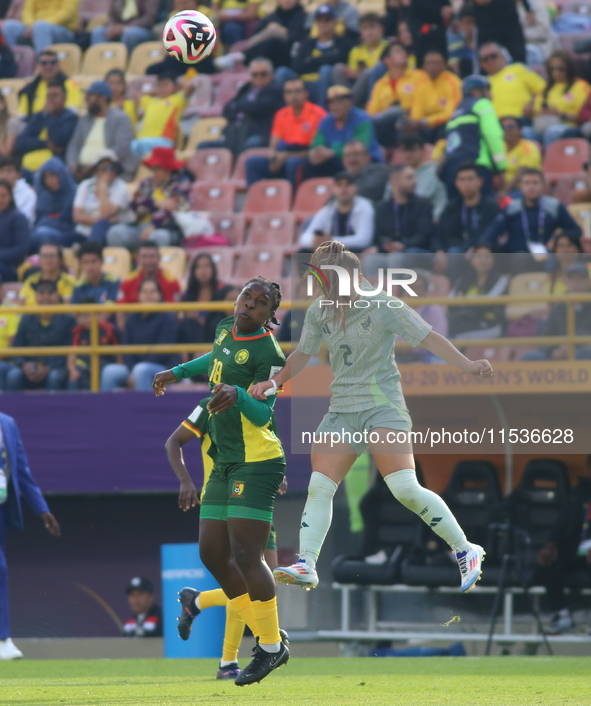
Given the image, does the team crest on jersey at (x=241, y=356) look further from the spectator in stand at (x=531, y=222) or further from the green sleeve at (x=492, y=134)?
the green sleeve at (x=492, y=134)

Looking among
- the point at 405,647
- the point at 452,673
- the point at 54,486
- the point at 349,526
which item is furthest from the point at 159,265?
the point at 452,673

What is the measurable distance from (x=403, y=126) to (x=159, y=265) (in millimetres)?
3863

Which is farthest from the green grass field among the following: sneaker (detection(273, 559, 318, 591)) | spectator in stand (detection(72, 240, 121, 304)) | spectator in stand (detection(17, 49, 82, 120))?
spectator in stand (detection(17, 49, 82, 120))

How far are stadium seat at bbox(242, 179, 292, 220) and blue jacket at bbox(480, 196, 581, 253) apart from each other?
3464mm

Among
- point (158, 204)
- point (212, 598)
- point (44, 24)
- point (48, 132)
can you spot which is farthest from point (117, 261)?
point (212, 598)

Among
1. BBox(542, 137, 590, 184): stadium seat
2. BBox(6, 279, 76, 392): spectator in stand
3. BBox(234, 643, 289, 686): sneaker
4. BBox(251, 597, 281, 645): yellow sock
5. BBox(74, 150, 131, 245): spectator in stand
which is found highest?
BBox(542, 137, 590, 184): stadium seat

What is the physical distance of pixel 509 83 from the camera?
14.3 meters

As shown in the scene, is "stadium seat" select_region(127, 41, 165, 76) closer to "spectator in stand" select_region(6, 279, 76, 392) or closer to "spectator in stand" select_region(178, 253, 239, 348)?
"spectator in stand" select_region(178, 253, 239, 348)

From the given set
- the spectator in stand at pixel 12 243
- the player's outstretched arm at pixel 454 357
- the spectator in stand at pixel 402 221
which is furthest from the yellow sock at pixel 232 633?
the spectator in stand at pixel 12 243

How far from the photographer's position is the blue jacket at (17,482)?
907 centimetres

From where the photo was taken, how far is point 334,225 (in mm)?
12734

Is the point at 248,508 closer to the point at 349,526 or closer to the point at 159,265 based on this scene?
the point at 349,526

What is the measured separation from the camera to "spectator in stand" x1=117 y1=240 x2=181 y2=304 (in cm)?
1248

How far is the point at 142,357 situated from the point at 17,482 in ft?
8.72
